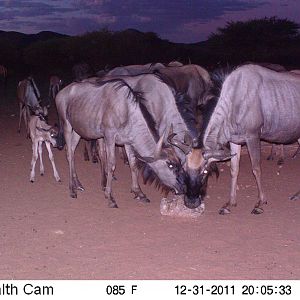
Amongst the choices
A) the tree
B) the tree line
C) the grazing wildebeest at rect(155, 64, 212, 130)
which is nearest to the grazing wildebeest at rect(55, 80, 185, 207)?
the grazing wildebeest at rect(155, 64, 212, 130)

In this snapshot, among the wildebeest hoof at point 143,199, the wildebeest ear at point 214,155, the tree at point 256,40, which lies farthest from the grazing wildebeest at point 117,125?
the tree at point 256,40

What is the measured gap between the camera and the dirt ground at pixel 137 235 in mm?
5449

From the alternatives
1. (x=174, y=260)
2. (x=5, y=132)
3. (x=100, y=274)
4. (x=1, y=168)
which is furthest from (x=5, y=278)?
(x=5, y=132)

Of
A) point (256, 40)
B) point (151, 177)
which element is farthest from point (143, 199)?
point (256, 40)

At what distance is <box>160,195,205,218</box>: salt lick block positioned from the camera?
284 inches

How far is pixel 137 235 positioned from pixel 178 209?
0.92 meters

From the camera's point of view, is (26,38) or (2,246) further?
(26,38)

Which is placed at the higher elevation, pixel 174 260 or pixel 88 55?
pixel 174 260

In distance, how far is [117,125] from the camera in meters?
7.84

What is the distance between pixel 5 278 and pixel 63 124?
408 centimetres

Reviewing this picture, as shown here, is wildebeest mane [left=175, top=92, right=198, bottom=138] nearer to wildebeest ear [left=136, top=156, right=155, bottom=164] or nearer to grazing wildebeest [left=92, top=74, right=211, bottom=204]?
grazing wildebeest [left=92, top=74, right=211, bottom=204]

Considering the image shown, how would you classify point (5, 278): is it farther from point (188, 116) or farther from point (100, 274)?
point (188, 116)

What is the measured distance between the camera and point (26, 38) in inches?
4092

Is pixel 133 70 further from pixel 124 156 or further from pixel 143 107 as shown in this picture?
pixel 143 107
